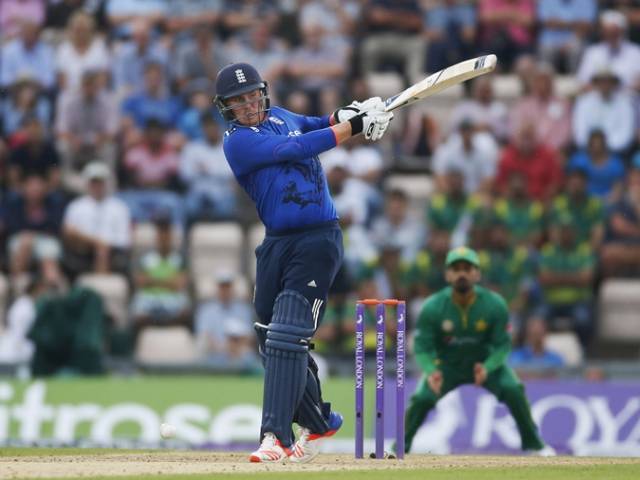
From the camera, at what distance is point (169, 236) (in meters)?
17.0

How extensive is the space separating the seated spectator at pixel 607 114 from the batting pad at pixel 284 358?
986 centimetres

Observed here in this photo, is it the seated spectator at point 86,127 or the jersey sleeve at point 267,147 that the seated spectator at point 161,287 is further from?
the jersey sleeve at point 267,147

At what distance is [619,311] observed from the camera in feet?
56.7

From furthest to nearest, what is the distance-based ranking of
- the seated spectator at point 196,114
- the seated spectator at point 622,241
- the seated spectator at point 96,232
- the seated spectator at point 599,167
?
the seated spectator at point 196,114, the seated spectator at point 599,167, the seated spectator at point 622,241, the seated spectator at point 96,232

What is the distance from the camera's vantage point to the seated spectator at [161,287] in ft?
54.9

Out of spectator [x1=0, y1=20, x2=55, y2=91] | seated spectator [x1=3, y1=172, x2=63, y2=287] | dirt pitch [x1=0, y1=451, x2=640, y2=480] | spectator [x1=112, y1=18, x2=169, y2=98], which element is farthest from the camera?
spectator [x1=0, y1=20, x2=55, y2=91]

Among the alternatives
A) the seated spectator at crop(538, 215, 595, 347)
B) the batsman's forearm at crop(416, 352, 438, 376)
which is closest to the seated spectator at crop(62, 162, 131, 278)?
the seated spectator at crop(538, 215, 595, 347)

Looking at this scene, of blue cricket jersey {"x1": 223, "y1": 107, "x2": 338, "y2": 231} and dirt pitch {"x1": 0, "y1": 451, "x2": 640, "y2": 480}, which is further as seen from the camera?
blue cricket jersey {"x1": 223, "y1": 107, "x2": 338, "y2": 231}

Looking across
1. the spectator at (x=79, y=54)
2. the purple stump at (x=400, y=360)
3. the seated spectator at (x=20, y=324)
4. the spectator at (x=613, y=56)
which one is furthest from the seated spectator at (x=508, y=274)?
the purple stump at (x=400, y=360)

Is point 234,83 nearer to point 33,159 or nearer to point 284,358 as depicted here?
point 284,358

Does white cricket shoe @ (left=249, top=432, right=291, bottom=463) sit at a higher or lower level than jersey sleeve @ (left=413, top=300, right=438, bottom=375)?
lower

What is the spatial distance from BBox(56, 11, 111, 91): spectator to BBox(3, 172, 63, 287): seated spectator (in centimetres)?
185

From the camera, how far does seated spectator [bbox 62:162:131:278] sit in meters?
17.0

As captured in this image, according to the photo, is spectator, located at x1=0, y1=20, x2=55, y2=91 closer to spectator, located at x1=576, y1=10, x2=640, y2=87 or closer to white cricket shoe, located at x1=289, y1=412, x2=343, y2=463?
spectator, located at x1=576, y1=10, x2=640, y2=87
